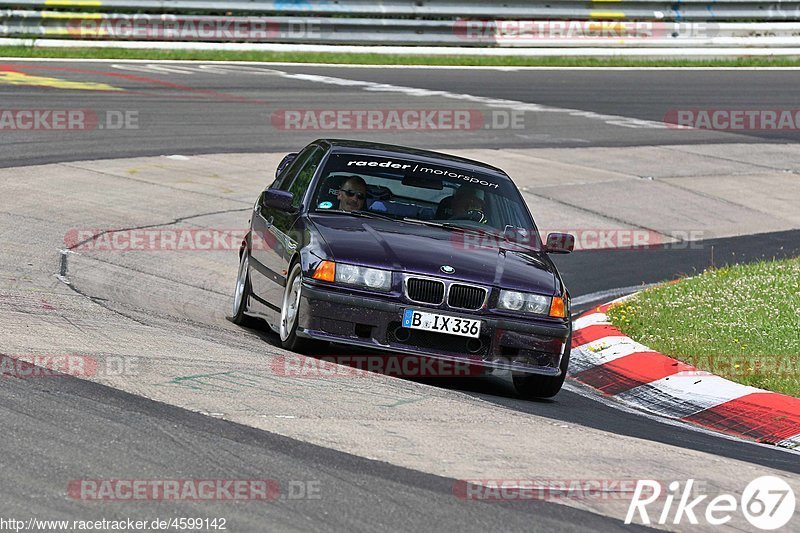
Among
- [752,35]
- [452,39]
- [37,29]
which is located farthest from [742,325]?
[752,35]

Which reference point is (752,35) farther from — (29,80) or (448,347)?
(448,347)

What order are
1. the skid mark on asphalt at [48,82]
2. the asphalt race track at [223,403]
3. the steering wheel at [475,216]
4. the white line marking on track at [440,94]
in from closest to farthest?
the asphalt race track at [223,403], the steering wheel at [475,216], the skid mark on asphalt at [48,82], the white line marking on track at [440,94]

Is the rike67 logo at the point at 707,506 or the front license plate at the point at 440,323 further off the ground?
the front license plate at the point at 440,323

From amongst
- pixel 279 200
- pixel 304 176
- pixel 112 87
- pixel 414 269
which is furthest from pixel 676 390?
pixel 112 87

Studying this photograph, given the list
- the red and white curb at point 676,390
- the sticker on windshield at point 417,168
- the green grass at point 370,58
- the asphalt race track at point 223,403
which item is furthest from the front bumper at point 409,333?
the green grass at point 370,58

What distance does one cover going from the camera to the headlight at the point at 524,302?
8344mm

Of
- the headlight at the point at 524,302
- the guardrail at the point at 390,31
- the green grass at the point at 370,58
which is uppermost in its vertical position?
the guardrail at the point at 390,31

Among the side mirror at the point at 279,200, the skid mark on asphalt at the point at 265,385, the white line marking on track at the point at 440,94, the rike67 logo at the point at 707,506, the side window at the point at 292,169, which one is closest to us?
the rike67 logo at the point at 707,506

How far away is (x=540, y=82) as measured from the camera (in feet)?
89.9

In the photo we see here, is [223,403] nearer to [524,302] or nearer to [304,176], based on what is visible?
[524,302]

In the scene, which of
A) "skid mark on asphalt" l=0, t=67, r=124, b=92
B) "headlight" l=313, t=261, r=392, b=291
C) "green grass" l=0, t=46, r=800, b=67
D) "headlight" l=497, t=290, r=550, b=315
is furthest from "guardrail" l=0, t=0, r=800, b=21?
"headlight" l=497, t=290, r=550, b=315

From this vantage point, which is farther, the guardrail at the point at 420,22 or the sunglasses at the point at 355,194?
the guardrail at the point at 420,22

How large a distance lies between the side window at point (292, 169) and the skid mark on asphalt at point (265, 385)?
10.7 feet

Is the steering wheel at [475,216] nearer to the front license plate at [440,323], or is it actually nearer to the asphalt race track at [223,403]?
A: the asphalt race track at [223,403]
